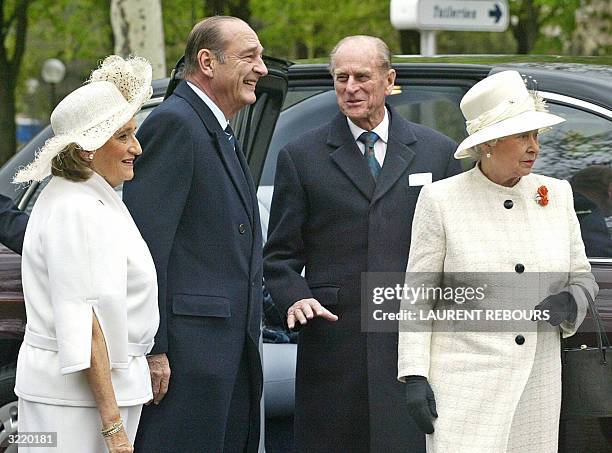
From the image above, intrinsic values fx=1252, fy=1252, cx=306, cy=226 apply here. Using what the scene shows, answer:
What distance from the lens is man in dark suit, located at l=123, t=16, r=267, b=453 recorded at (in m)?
3.92

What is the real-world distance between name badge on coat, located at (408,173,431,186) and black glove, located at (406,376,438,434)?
846 millimetres

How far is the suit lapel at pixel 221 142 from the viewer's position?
408 cm

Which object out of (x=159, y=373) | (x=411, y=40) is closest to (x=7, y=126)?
(x=411, y=40)

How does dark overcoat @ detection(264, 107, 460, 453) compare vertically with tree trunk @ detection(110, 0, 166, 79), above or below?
below

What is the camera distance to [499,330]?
3791mm

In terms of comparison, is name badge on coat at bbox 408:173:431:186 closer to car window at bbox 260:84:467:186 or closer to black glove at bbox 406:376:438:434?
car window at bbox 260:84:467:186

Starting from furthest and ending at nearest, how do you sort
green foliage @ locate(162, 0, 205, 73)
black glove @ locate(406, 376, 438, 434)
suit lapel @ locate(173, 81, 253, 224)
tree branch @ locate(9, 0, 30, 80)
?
tree branch @ locate(9, 0, 30, 80)
green foliage @ locate(162, 0, 205, 73)
suit lapel @ locate(173, 81, 253, 224)
black glove @ locate(406, 376, 438, 434)

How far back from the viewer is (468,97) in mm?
3938

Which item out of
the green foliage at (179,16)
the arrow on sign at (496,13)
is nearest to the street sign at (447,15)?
A: the arrow on sign at (496,13)

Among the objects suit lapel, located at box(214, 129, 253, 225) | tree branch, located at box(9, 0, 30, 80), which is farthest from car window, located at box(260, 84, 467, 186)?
tree branch, located at box(9, 0, 30, 80)

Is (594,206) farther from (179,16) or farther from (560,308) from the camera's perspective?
(179,16)

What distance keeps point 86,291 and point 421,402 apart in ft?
3.48

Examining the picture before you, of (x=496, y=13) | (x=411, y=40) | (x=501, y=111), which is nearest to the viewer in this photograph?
(x=501, y=111)

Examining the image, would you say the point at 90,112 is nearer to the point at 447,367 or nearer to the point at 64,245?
the point at 64,245
